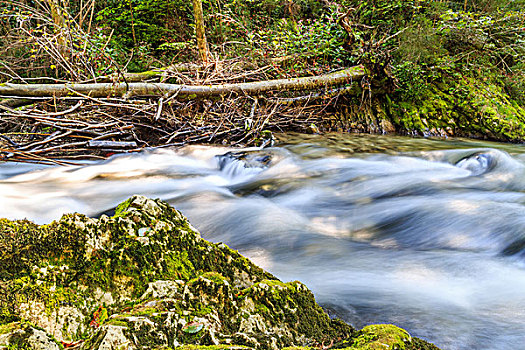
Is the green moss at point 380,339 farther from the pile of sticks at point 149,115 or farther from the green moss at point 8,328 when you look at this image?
the pile of sticks at point 149,115

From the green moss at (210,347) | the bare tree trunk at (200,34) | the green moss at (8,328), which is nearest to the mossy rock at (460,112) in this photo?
the bare tree trunk at (200,34)

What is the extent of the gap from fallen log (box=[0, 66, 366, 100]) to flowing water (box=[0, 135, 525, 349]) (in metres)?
1.00

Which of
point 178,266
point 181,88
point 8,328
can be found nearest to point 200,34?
point 181,88

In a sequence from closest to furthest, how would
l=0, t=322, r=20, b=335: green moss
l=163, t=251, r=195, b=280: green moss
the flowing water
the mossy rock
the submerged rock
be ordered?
l=0, t=322, r=20, b=335: green moss
the submerged rock
l=163, t=251, r=195, b=280: green moss
the flowing water
the mossy rock

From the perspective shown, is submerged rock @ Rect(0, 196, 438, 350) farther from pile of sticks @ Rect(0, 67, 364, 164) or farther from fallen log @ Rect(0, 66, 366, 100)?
fallen log @ Rect(0, 66, 366, 100)

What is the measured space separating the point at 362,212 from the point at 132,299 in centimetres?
320

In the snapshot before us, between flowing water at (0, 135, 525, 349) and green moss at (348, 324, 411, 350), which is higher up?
green moss at (348, 324, 411, 350)

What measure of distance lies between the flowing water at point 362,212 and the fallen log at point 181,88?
1.00 metres

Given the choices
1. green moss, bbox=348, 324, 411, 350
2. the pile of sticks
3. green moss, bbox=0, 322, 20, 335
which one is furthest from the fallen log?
green moss, bbox=348, 324, 411, 350

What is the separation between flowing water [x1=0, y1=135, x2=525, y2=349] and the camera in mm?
2281

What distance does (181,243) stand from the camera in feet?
5.75

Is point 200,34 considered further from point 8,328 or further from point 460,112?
point 8,328

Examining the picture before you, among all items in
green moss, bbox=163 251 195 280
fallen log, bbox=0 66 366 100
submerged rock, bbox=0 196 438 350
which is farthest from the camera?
fallen log, bbox=0 66 366 100

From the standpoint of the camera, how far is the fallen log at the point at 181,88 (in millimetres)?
5367
